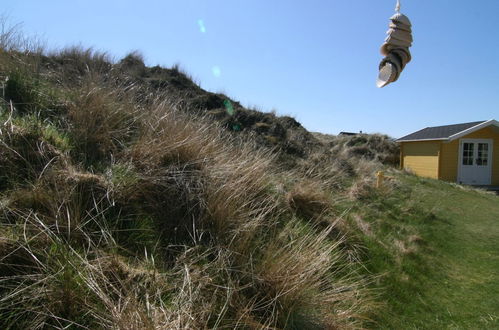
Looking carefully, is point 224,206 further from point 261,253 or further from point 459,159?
point 459,159

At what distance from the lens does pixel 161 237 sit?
235 centimetres

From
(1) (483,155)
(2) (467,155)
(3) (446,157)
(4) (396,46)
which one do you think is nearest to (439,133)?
(2) (467,155)

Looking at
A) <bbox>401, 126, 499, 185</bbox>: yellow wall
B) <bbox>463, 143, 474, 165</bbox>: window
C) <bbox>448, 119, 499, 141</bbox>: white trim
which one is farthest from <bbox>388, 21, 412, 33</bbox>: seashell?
<bbox>463, 143, 474, 165</bbox>: window

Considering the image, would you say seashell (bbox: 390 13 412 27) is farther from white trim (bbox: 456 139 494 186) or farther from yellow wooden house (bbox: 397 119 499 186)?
white trim (bbox: 456 139 494 186)

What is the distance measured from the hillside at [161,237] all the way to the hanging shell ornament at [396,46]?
136 centimetres

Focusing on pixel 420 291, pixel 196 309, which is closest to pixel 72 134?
pixel 196 309

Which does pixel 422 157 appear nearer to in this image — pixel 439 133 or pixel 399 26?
pixel 439 133

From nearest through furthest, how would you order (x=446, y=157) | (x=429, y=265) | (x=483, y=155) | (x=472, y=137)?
(x=429, y=265) → (x=446, y=157) → (x=472, y=137) → (x=483, y=155)

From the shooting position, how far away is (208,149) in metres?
3.42

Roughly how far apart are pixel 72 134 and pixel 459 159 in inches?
761

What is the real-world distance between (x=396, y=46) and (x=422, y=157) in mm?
19299

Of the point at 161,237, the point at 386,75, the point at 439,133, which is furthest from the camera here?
the point at 439,133

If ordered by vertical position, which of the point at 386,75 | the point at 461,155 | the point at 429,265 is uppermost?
the point at 461,155

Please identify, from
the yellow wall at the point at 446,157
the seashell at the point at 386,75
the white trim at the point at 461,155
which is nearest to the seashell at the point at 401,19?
the seashell at the point at 386,75
